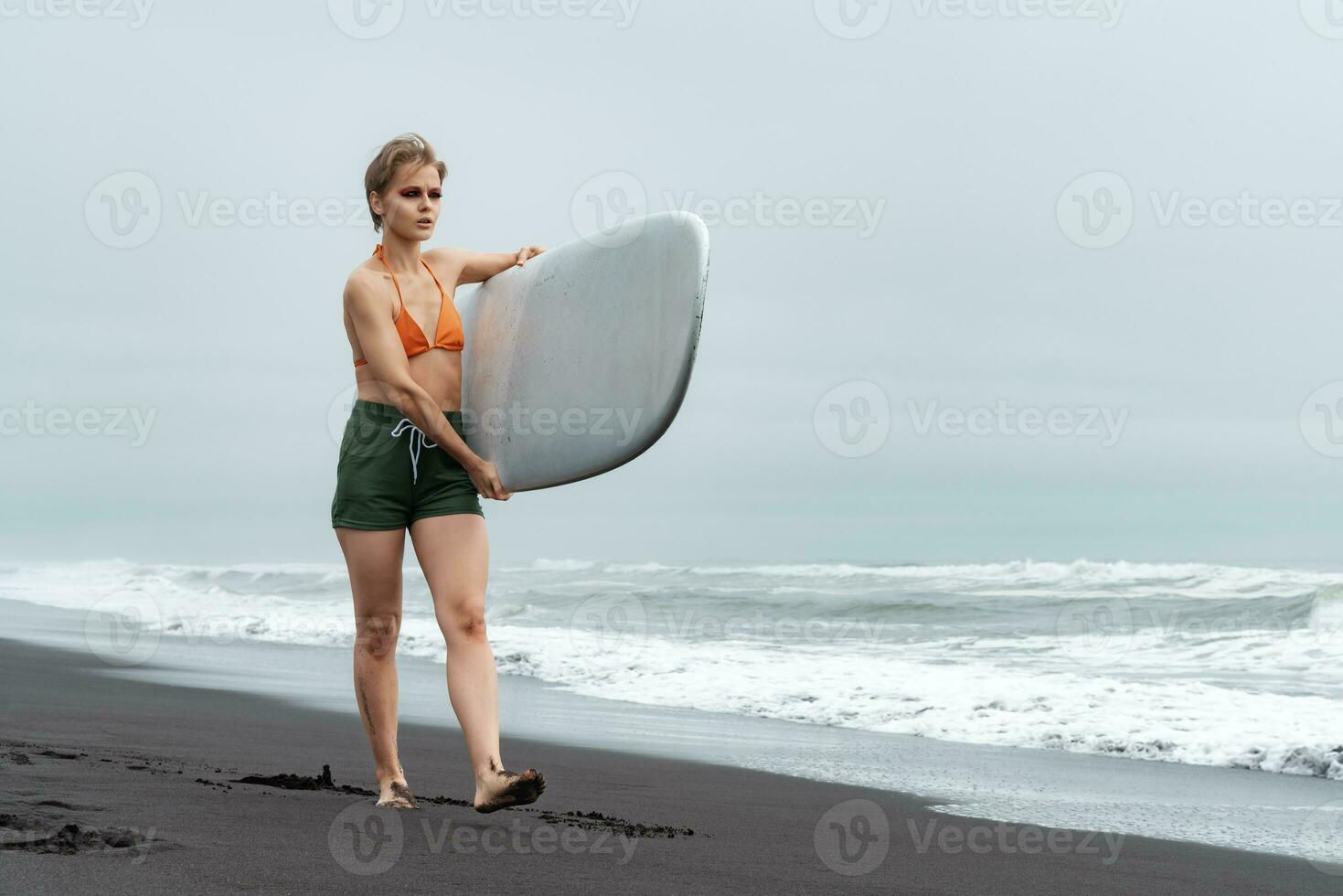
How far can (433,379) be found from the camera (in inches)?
107

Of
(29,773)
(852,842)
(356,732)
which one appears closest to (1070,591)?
(356,732)

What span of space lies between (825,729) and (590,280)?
10.6 ft

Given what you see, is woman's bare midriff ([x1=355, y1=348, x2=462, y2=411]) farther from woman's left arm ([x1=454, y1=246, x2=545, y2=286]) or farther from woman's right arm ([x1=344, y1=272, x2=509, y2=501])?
woman's left arm ([x1=454, y1=246, x2=545, y2=286])

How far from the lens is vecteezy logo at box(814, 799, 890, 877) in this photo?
8.34 feet

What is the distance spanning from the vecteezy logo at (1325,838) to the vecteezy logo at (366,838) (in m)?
2.04

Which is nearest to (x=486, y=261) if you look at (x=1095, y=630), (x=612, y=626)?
(x=1095, y=630)

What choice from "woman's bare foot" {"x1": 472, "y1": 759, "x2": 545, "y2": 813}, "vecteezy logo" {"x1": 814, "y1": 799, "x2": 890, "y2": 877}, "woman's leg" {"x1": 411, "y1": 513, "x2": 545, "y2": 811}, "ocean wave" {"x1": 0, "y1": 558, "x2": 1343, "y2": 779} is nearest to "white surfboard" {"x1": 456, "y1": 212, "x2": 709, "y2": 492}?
"woman's leg" {"x1": 411, "y1": 513, "x2": 545, "y2": 811}

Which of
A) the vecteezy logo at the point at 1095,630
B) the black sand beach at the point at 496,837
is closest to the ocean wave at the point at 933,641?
the vecteezy logo at the point at 1095,630

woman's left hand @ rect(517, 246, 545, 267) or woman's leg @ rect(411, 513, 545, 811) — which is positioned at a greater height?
woman's left hand @ rect(517, 246, 545, 267)

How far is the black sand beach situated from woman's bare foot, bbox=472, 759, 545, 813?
0.08 meters

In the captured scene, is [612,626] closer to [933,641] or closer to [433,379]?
[933,641]

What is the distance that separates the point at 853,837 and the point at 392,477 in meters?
1.38

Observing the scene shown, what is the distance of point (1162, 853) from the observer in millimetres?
2871

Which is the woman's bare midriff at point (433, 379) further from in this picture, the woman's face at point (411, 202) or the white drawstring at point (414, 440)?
the woman's face at point (411, 202)
